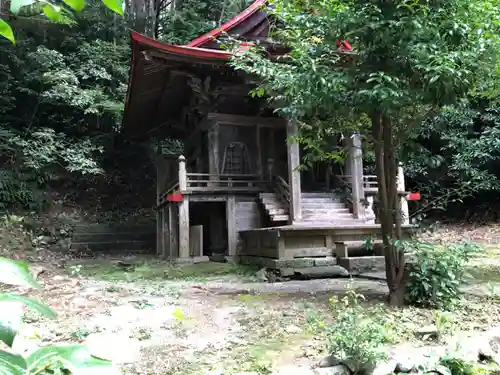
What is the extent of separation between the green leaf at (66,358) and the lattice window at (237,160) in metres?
11.5

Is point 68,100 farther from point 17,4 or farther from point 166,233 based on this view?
point 17,4

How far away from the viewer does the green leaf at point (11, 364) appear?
75 cm

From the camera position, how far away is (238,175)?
1148 centimetres

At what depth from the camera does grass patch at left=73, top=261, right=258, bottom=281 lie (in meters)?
9.09

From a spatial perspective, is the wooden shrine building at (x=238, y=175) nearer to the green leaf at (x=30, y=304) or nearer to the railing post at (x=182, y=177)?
the railing post at (x=182, y=177)

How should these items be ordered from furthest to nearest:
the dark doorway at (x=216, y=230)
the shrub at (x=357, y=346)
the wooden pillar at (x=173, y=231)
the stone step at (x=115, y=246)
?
the stone step at (x=115, y=246) → the dark doorway at (x=216, y=230) → the wooden pillar at (x=173, y=231) → the shrub at (x=357, y=346)

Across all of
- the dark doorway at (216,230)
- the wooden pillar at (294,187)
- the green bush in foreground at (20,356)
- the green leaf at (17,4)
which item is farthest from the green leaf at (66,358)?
the dark doorway at (216,230)

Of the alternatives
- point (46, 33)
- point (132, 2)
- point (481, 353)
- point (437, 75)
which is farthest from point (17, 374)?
point (132, 2)

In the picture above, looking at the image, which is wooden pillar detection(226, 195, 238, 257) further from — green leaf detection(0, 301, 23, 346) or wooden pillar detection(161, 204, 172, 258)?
green leaf detection(0, 301, 23, 346)

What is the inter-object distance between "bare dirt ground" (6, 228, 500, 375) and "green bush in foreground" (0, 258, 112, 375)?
106 cm

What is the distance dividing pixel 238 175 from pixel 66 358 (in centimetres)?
1060

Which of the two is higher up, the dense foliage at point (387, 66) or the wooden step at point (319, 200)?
the dense foliage at point (387, 66)

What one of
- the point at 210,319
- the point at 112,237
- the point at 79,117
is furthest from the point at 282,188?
the point at 79,117

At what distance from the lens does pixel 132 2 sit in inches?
945
